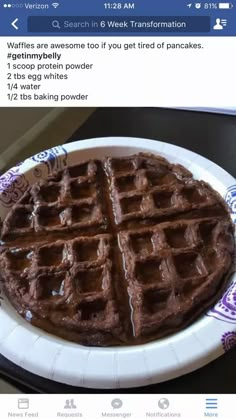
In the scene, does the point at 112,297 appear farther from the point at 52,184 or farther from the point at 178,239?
the point at 52,184

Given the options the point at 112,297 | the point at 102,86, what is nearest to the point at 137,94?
the point at 102,86

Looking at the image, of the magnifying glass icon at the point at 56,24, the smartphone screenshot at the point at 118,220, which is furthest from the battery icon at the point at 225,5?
the magnifying glass icon at the point at 56,24
